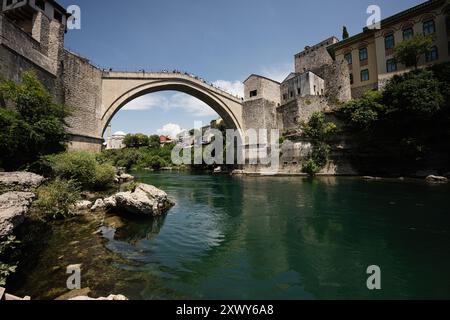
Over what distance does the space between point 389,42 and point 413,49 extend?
403 cm

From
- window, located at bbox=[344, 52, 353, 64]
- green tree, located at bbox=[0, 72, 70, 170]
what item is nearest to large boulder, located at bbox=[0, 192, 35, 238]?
green tree, located at bbox=[0, 72, 70, 170]

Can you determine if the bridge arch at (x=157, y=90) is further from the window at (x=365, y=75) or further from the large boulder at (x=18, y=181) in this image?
the window at (x=365, y=75)

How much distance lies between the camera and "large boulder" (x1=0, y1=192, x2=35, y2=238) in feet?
12.9

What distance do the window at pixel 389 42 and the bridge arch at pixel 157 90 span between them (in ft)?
58.5

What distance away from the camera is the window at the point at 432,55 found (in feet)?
66.0

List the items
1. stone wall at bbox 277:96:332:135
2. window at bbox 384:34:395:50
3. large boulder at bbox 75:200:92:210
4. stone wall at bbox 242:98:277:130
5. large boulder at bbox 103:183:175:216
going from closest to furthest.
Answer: large boulder at bbox 103:183:175:216 → large boulder at bbox 75:200:92:210 → window at bbox 384:34:395:50 → stone wall at bbox 277:96:332:135 → stone wall at bbox 242:98:277:130

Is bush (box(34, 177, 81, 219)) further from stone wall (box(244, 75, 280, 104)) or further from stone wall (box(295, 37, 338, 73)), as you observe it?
stone wall (box(295, 37, 338, 73))

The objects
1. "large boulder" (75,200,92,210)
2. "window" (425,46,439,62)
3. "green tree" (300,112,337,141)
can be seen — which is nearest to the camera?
"large boulder" (75,200,92,210)

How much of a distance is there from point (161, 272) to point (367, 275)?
393cm

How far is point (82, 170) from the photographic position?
1114cm

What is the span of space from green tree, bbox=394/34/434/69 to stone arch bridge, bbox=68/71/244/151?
61.4 ft

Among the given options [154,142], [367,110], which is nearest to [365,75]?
[367,110]

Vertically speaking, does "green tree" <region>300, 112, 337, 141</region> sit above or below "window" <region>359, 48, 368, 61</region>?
below

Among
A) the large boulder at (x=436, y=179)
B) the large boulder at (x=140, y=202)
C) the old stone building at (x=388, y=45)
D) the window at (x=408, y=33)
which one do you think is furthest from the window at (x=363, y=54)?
the large boulder at (x=140, y=202)
